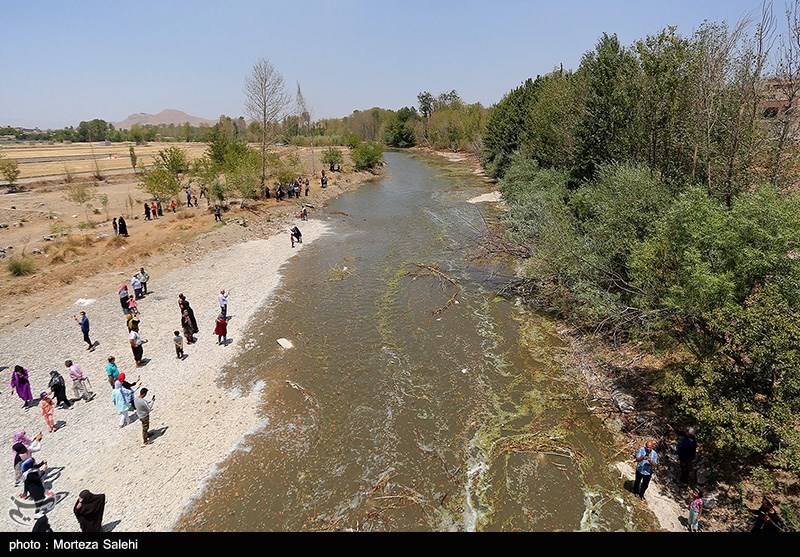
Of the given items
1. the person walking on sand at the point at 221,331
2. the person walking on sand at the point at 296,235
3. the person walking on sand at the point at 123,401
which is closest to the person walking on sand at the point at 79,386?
the person walking on sand at the point at 123,401

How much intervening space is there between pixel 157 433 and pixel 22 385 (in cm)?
582

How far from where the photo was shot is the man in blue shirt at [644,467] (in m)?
12.5

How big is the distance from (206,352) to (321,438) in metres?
8.43

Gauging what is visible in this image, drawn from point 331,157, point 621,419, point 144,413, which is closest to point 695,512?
point 621,419

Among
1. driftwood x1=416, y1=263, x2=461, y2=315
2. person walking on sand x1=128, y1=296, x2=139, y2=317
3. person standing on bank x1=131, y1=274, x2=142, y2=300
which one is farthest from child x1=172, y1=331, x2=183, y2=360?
driftwood x1=416, y1=263, x2=461, y2=315

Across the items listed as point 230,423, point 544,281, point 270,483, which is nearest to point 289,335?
point 230,423

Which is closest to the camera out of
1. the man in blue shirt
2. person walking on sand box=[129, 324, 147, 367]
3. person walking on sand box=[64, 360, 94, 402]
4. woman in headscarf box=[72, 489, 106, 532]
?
woman in headscarf box=[72, 489, 106, 532]

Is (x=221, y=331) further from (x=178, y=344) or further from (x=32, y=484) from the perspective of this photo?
(x=32, y=484)

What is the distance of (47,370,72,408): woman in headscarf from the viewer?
15898 mm

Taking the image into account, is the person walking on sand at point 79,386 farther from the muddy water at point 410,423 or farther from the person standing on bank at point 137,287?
the person standing on bank at point 137,287

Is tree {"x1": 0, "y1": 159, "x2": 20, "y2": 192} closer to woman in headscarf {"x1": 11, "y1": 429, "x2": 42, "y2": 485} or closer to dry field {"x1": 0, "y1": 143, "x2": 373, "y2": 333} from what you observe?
dry field {"x1": 0, "y1": 143, "x2": 373, "y2": 333}

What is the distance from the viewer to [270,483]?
44.3ft

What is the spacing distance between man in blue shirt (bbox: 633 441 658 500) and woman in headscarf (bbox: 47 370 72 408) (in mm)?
20006
